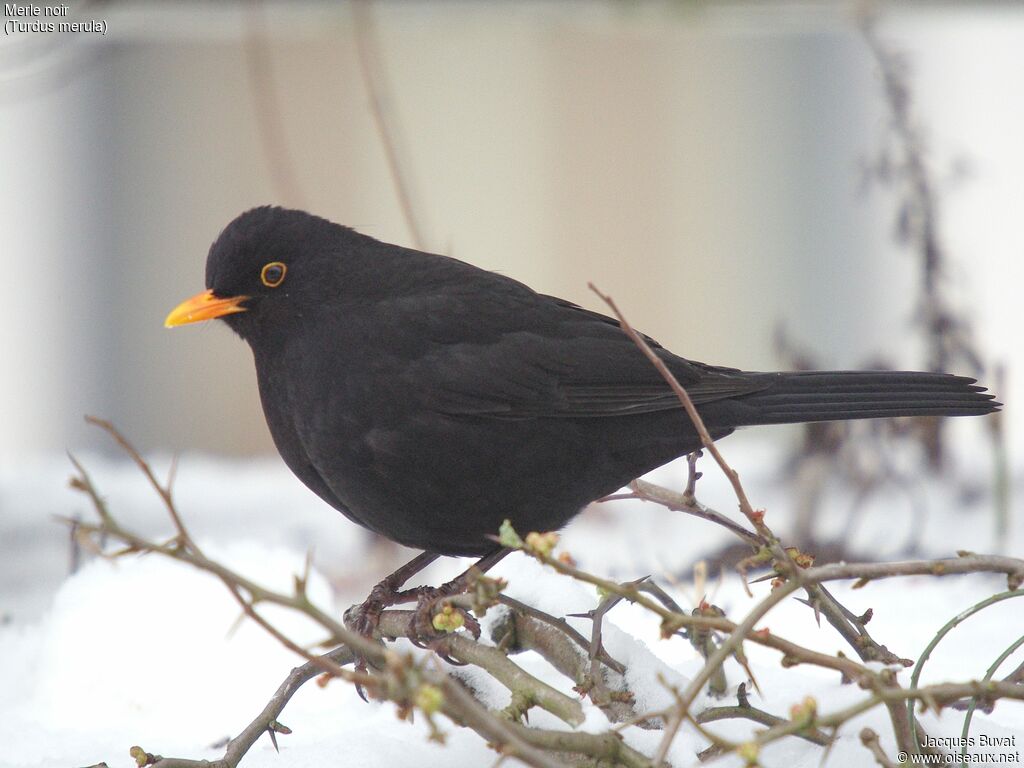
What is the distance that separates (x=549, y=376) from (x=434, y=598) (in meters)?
0.62

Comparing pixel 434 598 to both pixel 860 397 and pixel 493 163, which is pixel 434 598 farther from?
pixel 493 163

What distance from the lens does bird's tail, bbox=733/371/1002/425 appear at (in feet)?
8.96

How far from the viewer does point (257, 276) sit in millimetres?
3098

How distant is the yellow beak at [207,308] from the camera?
3019mm

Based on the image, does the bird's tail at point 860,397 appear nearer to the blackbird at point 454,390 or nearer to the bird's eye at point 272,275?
the blackbird at point 454,390

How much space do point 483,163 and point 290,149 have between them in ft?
4.31

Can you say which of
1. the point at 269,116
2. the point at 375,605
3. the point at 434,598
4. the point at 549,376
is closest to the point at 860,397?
the point at 549,376

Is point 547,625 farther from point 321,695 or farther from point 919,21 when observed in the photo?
point 919,21

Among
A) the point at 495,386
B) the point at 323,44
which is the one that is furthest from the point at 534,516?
the point at 323,44

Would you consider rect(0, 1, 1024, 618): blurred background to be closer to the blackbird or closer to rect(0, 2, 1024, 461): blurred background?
rect(0, 2, 1024, 461): blurred background

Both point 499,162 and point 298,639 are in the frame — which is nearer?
point 298,639

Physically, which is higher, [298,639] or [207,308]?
[207,308]

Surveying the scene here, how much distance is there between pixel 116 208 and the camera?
8.26 m

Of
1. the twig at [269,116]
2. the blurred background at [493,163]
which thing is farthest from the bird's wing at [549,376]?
the blurred background at [493,163]
